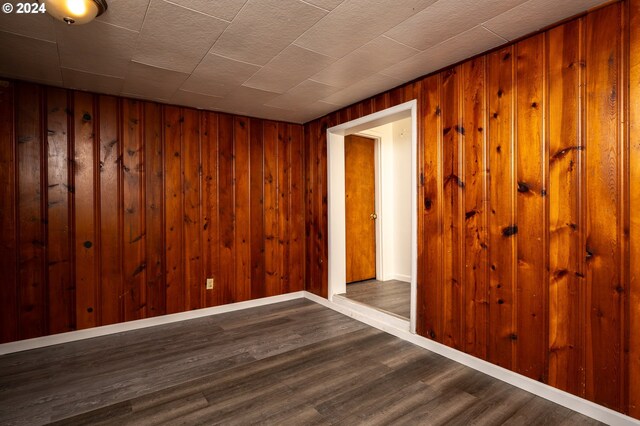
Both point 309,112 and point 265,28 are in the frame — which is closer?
point 265,28

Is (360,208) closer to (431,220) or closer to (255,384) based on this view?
(431,220)

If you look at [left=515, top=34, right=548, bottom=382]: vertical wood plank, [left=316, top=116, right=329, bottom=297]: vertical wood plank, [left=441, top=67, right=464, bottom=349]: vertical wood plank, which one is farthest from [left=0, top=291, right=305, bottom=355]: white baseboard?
[left=515, top=34, right=548, bottom=382]: vertical wood plank

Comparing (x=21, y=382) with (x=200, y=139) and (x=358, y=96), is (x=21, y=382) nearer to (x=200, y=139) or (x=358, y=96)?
(x=200, y=139)

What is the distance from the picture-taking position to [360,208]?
4.98m

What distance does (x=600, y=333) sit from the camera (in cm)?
185

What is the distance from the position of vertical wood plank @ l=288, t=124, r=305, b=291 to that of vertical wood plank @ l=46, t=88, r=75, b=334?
241 centimetres

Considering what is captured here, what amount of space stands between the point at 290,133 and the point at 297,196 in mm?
878

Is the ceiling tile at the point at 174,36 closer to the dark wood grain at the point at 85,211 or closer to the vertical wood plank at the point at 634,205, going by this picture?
the dark wood grain at the point at 85,211

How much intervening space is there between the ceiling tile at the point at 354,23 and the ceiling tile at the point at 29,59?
1.80 metres

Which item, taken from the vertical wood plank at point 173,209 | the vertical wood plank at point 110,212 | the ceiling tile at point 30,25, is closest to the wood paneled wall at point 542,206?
the vertical wood plank at point 173,209

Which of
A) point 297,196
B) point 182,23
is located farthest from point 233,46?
point 297,196

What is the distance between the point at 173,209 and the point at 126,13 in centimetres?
210

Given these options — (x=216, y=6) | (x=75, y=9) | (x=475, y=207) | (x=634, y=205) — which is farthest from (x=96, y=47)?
(x=634, y=205)

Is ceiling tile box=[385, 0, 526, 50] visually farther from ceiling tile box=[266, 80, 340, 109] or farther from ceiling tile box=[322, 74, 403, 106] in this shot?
ceiling tile box=[266, 80, 340, 109]
